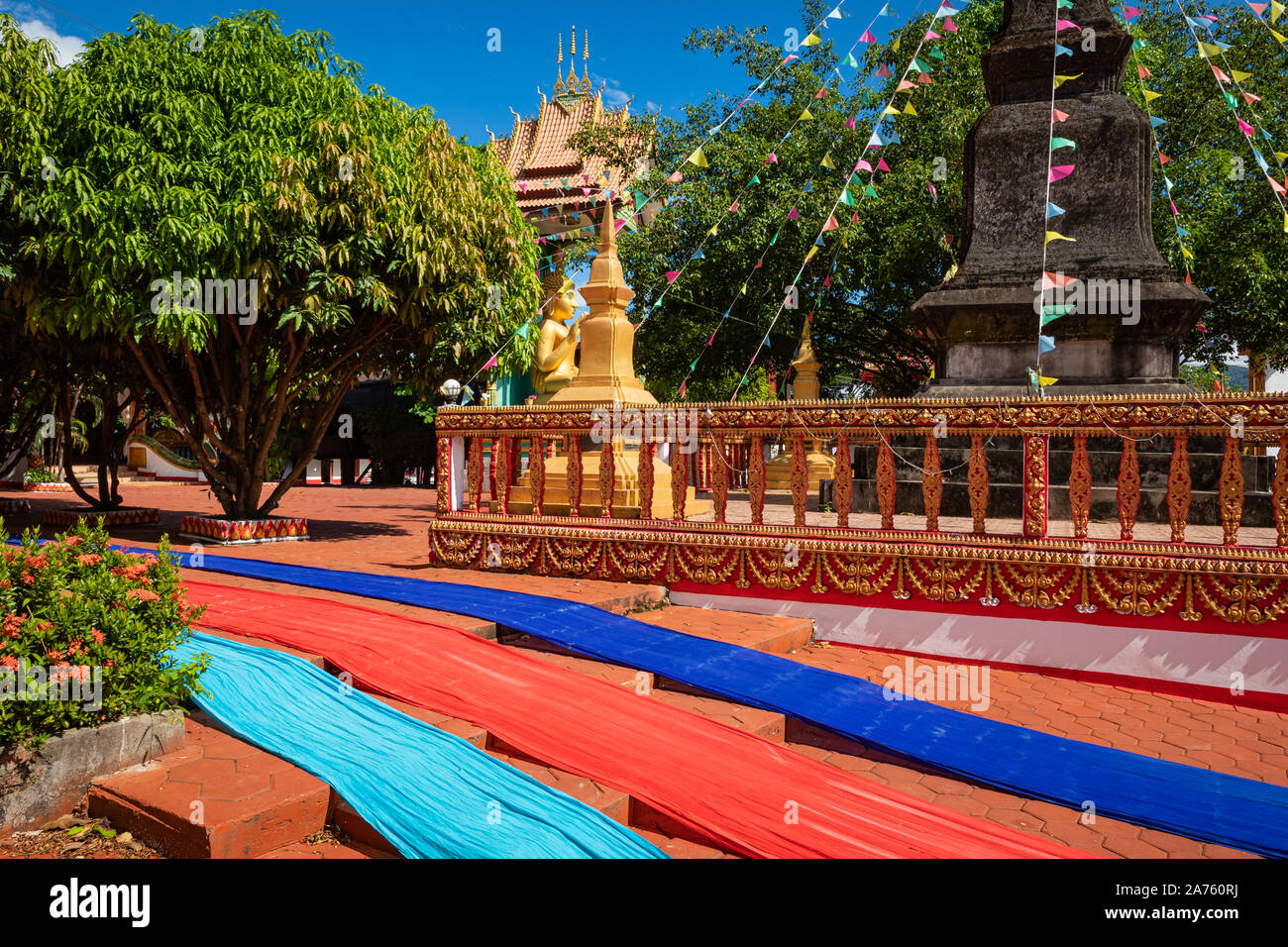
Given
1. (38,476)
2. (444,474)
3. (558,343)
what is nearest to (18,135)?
(444,474)

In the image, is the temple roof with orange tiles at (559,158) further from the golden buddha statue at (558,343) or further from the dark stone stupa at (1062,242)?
the dark stone stupa at (1062,242)

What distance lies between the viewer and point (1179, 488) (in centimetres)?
550

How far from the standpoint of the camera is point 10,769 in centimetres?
319

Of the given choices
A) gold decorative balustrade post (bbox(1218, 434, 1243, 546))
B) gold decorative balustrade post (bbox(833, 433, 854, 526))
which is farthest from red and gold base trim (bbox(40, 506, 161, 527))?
gold decorative balustrade post (bbox(1218, 434, 1243, 546))

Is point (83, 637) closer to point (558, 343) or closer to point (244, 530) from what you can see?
point (244, 530)

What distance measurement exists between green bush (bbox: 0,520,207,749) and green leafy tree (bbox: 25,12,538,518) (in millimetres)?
5929

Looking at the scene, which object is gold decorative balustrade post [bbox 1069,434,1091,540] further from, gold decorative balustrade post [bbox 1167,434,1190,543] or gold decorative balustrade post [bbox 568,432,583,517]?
gold decorative balustrade post [bbox 568,432,583,517]

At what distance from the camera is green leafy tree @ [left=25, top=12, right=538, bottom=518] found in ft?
29.5

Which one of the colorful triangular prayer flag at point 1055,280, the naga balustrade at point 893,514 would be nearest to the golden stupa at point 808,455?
the colorful triangular prayer flag at point 1055,280

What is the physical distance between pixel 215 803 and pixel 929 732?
3225 mm

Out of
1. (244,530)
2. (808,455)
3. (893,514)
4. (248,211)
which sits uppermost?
(248,211)
